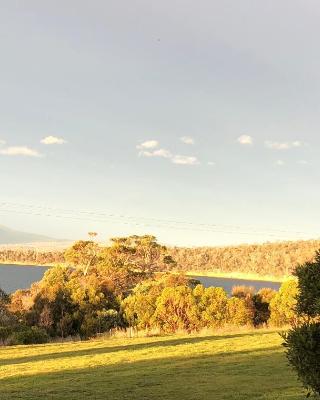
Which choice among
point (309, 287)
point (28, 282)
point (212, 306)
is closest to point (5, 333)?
point (212, 306)

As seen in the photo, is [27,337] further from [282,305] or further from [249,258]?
[249,258]

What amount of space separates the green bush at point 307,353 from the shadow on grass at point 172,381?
5142 mm

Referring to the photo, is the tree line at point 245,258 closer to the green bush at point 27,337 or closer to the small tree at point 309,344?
the green bush at point 27,337

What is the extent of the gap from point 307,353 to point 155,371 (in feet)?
36.9

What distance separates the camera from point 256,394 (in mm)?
13758

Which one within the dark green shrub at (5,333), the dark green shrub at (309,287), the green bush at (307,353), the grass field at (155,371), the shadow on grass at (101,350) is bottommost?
the dark green shrub at (5,333)

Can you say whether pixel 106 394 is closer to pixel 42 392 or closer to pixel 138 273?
pixel 42 392

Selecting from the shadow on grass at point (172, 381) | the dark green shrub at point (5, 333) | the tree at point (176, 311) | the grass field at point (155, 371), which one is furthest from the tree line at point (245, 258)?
the shadow on grass at point (172, 381)

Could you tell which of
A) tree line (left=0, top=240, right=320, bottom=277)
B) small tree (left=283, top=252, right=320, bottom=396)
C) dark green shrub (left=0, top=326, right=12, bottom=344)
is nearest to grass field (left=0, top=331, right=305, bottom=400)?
small tree (left=283, top=252, right=320, bottom=396)

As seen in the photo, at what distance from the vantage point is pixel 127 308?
43969 mm

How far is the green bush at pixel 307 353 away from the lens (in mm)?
7809

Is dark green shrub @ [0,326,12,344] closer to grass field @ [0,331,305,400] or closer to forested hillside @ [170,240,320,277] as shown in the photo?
grass field @ [0,331,305,400]

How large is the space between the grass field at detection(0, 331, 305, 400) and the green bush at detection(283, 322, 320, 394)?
5.12 metres

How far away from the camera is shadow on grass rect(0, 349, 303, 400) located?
14211mm
